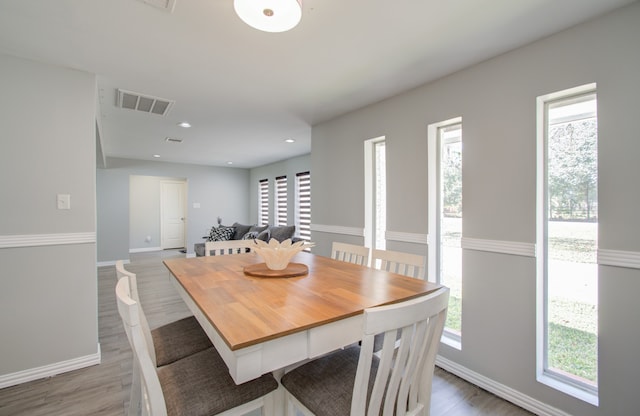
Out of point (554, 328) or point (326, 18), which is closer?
point (326, 18)

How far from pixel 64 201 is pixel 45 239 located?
0.30 meters

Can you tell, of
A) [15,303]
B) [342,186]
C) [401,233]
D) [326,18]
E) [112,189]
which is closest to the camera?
[326,18]

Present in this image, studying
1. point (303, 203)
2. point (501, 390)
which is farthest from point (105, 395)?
point (303, 203)

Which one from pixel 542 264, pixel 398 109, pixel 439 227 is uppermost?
pixel 398 109

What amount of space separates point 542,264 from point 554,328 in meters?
0.41

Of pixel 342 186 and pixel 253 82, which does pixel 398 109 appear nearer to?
pixel 342 186

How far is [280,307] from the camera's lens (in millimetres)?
1099

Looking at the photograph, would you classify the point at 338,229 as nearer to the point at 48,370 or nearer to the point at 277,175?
the point at 48,370

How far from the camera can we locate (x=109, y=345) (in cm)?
252

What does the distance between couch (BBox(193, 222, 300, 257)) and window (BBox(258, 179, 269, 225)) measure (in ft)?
3.48

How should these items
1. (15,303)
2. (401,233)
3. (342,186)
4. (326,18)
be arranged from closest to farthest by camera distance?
(326,18)
(15,303)
(401,233)
(342,186)

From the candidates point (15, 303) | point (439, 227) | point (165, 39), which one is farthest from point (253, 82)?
point (15, 303)

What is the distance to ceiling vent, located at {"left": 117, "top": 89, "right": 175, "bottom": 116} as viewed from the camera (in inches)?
105

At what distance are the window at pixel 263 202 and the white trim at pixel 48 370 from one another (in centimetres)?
511
